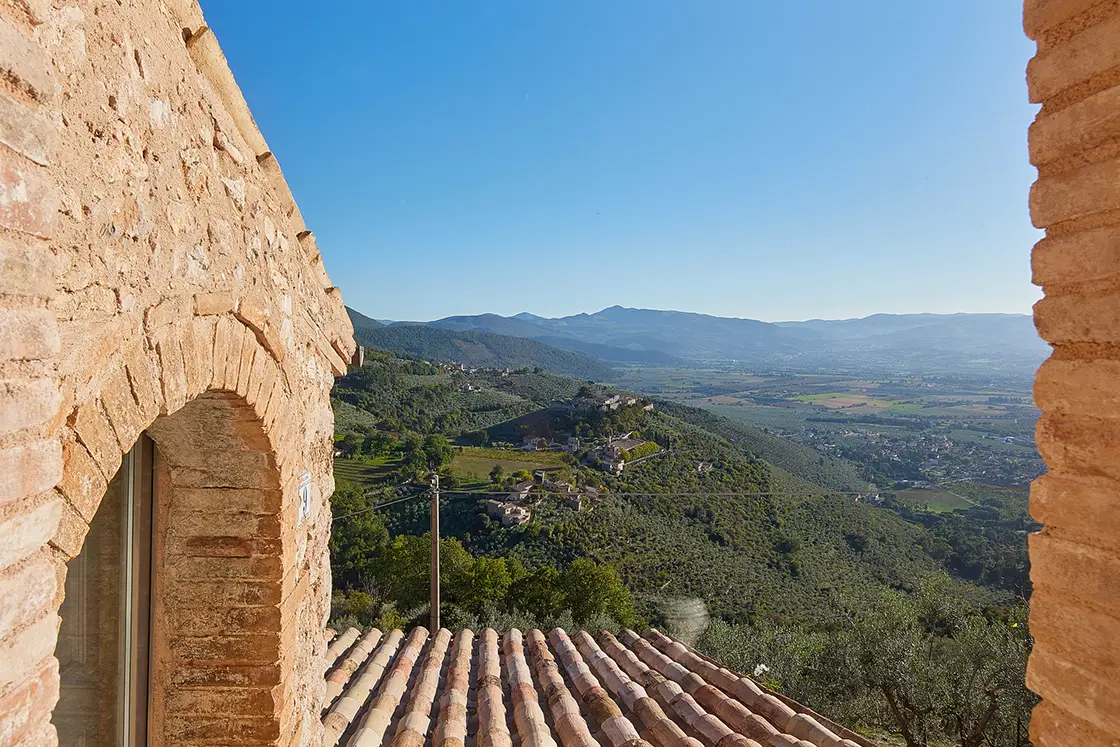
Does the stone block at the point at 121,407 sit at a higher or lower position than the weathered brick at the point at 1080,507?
higher

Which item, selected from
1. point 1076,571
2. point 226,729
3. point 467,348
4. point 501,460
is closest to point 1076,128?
point 1076,571

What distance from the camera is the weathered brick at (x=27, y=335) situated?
3.44 ft

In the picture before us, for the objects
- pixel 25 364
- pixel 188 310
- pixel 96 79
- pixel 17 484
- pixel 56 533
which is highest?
pixel 96 79

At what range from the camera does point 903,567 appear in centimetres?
2280

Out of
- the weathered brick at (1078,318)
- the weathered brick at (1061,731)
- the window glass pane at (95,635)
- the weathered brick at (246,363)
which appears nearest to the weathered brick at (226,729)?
the window glass pane at (95,635)

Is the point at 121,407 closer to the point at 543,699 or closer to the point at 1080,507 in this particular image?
the point at 1080,507

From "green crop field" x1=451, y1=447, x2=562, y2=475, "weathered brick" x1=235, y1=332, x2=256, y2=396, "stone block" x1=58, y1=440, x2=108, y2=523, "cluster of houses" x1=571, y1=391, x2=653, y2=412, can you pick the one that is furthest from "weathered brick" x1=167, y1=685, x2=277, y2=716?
"cluster of houses" x1=571, y1=391, x2=653, y2=412

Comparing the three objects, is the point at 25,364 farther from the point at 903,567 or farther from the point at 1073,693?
the point at 903,567

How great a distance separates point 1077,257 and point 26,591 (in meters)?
2.26

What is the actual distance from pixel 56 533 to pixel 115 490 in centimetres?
107

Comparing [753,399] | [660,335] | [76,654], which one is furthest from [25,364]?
[660,335]

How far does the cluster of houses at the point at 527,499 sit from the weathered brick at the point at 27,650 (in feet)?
67.0

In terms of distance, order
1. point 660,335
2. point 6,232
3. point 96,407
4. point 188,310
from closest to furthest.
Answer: point 6,232
point 96,407
point 188,310
point 660,335

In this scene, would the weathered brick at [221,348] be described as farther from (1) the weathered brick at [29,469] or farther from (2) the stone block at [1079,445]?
(2) the stone block at [1079,445]
